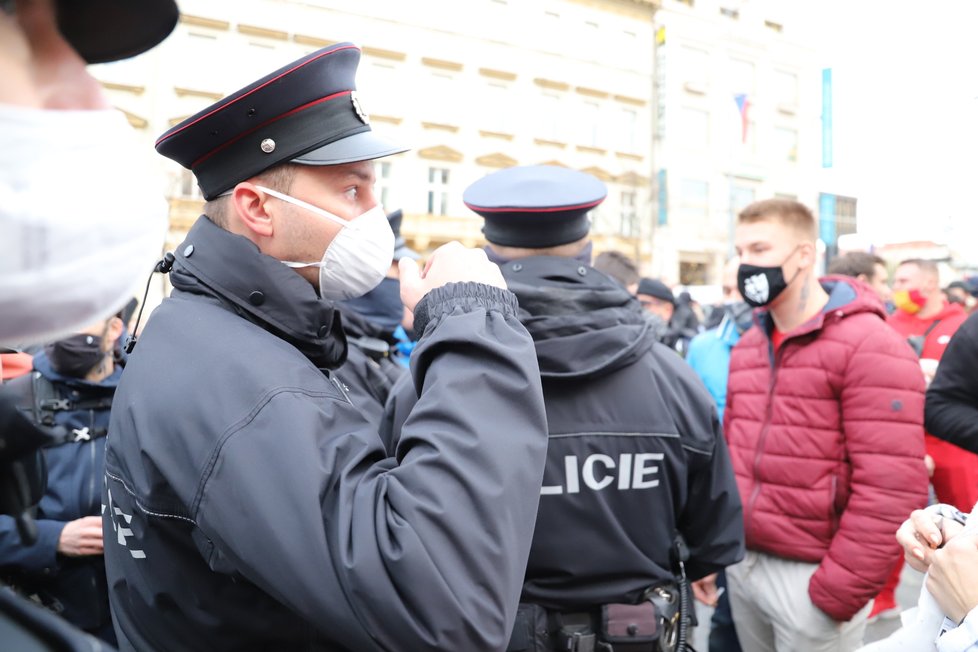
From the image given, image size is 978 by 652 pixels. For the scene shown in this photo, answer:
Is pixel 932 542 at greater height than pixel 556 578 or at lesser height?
greater

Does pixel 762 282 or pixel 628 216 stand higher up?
pixel 628 216

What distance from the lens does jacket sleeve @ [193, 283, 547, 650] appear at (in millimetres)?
1004

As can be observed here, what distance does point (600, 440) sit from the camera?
6.50ft

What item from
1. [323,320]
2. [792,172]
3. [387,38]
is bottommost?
[323,320]

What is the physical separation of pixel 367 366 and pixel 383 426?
96 centimetres

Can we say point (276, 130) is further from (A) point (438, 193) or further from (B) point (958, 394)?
(A) point (438, 193)

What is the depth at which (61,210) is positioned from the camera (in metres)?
0.65

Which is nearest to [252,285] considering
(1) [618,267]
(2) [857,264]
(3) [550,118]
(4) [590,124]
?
(1) [618,267]

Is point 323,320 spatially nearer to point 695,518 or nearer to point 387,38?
point 695,518

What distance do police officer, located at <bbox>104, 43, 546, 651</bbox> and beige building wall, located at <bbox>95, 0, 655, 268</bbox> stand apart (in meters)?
18.8

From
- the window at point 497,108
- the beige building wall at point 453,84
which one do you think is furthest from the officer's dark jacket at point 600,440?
the window at point 497,108

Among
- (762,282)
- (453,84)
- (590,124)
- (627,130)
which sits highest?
(453,84)

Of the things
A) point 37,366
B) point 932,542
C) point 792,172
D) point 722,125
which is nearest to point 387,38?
point 722,125

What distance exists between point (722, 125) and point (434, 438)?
32.0 meters
